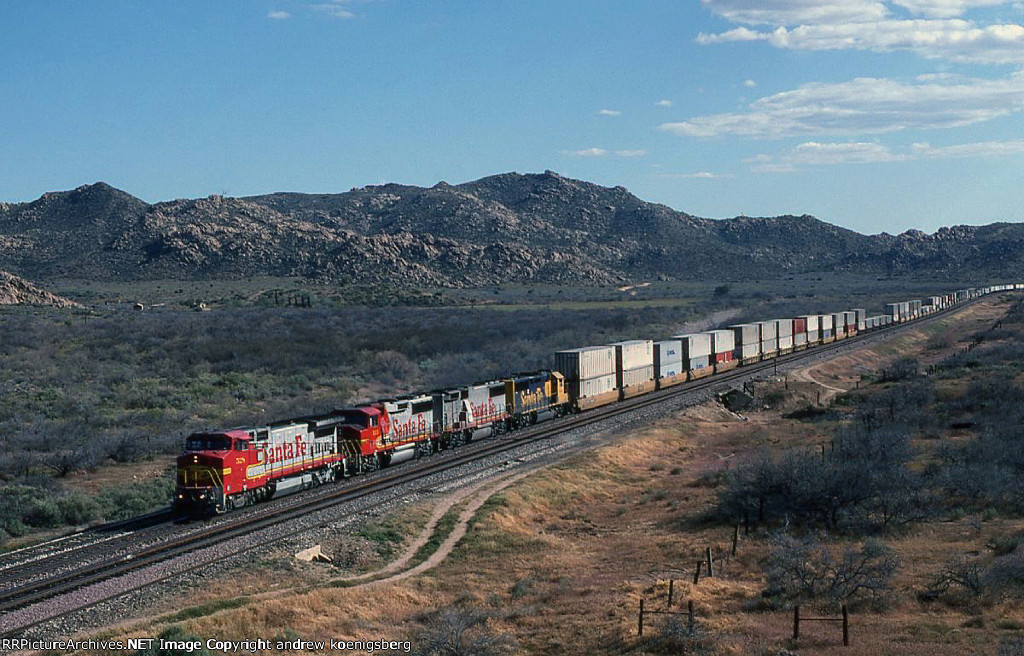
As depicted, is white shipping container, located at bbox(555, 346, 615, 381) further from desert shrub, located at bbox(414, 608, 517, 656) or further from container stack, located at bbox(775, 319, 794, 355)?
container stack, located at bbox(775, 319, 794, 355)

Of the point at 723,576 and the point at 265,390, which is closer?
the point at 723,576

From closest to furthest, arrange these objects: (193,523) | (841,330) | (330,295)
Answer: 1. (193,523)
2. (841,330)
3. (330,295)

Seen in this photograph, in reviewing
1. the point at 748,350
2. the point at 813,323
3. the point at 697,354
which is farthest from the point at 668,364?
the point at 813,323

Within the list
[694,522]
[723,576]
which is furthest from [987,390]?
[723,576]

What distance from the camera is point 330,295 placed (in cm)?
13950

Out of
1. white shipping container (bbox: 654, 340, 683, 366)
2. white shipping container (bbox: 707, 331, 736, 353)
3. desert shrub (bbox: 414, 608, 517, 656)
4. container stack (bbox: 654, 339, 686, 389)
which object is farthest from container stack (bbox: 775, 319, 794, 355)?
desert shrub (bbox: 414, 608, 517, 656)

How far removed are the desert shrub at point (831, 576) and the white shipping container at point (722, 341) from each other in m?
46.1

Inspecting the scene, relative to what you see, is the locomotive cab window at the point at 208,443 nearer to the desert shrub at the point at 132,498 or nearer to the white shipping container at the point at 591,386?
the desert shrub at the point at 132,498

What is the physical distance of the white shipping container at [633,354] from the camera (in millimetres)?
55562

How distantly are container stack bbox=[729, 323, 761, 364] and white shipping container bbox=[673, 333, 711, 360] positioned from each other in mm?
6202

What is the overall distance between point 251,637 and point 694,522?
53.0ft

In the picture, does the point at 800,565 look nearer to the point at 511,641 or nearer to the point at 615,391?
the point at 511,641

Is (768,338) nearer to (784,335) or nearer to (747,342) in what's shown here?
(784,335)

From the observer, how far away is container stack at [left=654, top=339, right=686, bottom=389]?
60.5m
